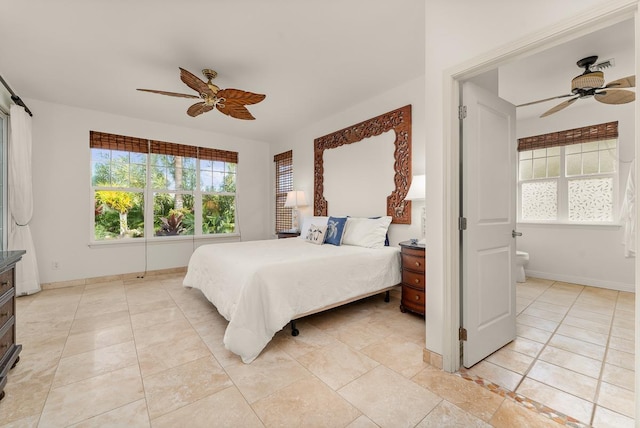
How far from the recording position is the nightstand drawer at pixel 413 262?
2719mm

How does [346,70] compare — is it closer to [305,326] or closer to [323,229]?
[323,229]

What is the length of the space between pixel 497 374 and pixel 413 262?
1.15 meters

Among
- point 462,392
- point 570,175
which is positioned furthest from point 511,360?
point 570,175

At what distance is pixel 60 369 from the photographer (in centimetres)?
193

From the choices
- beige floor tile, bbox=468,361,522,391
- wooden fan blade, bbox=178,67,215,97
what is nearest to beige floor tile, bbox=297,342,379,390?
beige floor tile, bbox=468,361,522,391

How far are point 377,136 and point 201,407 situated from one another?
3490 millimetres

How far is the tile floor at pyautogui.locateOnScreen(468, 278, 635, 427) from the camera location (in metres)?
1.57

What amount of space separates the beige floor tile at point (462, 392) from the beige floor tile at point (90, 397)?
1.79 meters

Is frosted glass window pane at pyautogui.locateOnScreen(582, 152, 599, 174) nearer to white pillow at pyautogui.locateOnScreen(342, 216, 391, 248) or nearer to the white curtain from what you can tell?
white pillow at pyautogui.locateOnScreen(342, 216, 391, 248)

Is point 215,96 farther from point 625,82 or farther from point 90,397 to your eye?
point 625,82

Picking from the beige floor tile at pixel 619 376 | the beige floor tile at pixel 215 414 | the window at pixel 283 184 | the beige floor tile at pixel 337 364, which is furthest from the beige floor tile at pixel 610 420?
the window at pixel 283 184

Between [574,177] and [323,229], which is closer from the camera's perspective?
[323,229]

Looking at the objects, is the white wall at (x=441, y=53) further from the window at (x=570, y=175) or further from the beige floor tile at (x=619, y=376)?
the window at (x=570, y=175)

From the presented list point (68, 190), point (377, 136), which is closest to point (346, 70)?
point (377, 136)
